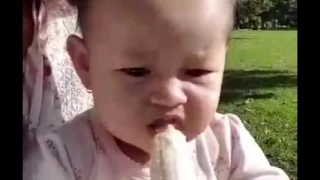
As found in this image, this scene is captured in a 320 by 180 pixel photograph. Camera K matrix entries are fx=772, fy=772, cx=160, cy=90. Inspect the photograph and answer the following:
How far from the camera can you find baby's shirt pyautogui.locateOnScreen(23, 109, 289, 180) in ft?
2.72

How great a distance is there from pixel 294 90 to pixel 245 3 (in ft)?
0.36

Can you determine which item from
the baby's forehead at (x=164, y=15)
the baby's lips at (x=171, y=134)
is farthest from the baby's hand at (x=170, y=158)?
the baby's forehead at (x=164, y=15)

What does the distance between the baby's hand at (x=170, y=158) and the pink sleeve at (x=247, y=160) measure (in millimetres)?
82

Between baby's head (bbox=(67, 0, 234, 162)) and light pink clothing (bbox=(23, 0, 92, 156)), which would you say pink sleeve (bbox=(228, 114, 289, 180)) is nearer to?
baby's head (bbox=(67, 0, 234, 162))

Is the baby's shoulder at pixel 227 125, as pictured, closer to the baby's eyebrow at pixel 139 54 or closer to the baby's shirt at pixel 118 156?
the baby's shirt at pixel 118 156

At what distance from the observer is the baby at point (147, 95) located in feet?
2.54

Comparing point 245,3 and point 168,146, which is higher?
point 245,3

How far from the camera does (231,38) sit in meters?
0.82
